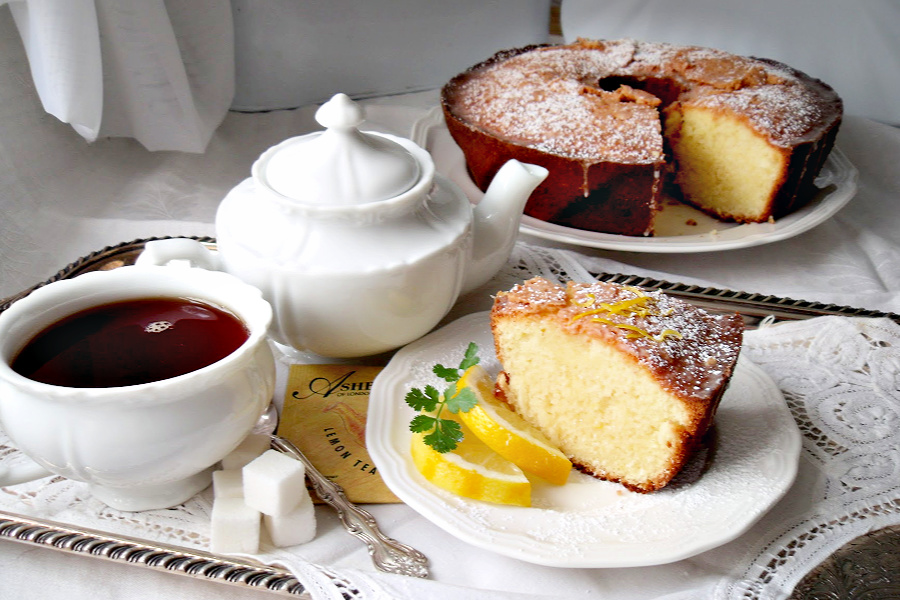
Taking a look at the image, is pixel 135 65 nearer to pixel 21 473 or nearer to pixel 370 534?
pixel 21 473

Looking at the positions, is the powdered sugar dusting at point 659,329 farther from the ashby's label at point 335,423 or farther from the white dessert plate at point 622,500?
the ashby's label at point 335,423

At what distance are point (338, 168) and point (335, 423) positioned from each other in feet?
1.38

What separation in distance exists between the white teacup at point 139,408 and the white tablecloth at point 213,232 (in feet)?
0.48

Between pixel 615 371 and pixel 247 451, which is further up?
pixel 615 371

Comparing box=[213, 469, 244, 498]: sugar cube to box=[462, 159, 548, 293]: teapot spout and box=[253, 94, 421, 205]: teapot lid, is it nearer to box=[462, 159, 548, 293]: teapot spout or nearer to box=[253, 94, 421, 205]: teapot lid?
box=[253, 94, 421, 205]: teapot lid

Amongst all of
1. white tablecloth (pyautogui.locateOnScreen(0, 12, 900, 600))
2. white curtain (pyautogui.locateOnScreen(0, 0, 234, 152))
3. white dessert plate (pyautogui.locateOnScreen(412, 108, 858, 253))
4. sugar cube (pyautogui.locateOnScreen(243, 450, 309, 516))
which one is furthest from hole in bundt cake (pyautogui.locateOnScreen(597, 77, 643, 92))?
sugar cube (pyautogui.locateOnScreen(243, 450, 309, 516))

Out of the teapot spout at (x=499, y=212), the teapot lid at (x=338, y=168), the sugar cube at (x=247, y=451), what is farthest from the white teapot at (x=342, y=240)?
the sugar cube at (x=247, y=451)

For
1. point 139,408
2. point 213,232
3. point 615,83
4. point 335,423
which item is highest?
point 139,408

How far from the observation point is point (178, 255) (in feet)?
4.69

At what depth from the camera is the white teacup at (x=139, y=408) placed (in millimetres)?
1058

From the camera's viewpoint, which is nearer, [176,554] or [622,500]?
[176,554]

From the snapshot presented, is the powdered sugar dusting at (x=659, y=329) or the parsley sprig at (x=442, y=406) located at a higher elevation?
the powdered sugar dusting at (x=659, y=329)

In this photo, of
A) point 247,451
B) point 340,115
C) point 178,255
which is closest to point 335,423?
point 247,451

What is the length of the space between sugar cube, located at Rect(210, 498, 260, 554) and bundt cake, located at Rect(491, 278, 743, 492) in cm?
49
